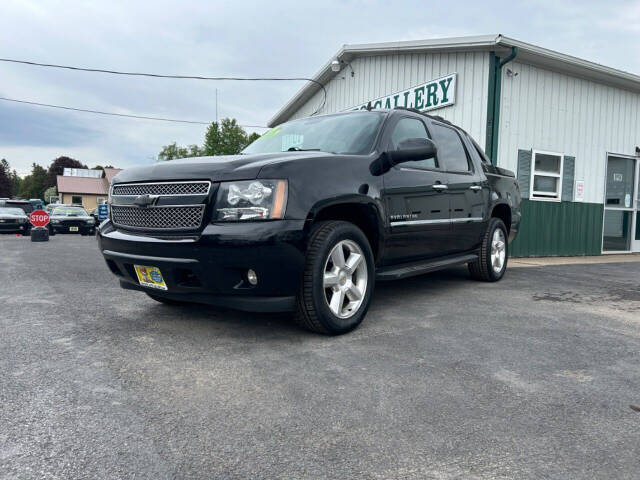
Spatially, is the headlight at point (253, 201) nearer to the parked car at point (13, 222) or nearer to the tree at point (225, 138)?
the parked car at point (13, 222)

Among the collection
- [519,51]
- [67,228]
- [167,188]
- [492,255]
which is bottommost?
[67,228]

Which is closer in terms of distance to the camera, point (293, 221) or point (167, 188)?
point (293, 221)

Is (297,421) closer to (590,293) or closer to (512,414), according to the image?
(512,414)

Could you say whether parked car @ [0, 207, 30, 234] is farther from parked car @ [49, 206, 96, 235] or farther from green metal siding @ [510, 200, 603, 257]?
green metal siding @ [510, 200, 603, 257]

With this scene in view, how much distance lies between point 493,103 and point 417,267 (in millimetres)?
5940

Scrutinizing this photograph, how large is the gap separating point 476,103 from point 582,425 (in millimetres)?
8076

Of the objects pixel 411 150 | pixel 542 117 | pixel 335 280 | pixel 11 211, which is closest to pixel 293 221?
pixel 335 280

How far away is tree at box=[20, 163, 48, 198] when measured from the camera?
102 m

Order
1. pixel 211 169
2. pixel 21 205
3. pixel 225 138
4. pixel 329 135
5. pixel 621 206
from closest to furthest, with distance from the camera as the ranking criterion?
pixel 211 169, pixel 329 135, pixel 621 206, pixel 21 205, pixel 225 138

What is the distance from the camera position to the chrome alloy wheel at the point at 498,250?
19.7 ft

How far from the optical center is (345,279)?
134 inches

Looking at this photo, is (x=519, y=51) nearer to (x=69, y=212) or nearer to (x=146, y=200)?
(x=146, y=200)

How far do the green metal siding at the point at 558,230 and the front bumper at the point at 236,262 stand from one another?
7594mm

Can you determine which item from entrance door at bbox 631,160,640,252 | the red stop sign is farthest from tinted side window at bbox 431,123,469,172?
the red stop sign
